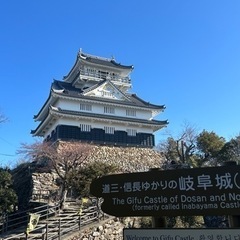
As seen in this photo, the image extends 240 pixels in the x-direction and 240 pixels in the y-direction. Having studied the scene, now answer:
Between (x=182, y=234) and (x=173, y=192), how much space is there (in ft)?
1.77

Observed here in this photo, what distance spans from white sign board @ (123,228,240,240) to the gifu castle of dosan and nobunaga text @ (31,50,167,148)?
→ 76.6 feet

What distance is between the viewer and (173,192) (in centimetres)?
385

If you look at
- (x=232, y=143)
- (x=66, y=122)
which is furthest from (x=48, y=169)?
(x=232, y=143)

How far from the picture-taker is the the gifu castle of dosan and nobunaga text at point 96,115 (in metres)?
27.4

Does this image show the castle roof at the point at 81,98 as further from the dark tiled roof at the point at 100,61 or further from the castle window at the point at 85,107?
the dark tiled roof at the point at 100,61

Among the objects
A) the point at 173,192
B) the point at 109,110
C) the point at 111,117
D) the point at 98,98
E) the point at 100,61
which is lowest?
the point at 173,192

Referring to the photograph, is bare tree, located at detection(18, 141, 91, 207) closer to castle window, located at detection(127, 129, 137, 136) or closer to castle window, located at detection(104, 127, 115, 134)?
castle window, located at detection(104, 127, 115, 134)

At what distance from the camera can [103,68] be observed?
3588cm

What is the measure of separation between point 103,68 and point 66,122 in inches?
439

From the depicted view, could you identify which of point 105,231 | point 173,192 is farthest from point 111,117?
point 173,192

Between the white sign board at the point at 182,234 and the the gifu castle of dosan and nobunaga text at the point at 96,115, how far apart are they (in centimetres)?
2336

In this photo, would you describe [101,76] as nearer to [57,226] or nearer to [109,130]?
[109,130]

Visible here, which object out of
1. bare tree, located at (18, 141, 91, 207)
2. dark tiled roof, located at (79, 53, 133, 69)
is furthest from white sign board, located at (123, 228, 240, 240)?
dark tiled roof, located at (79, 53, 133, 69)

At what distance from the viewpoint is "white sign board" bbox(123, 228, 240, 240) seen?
3.31 meters
